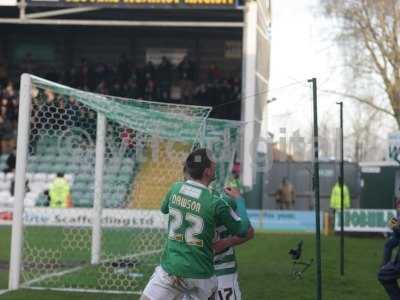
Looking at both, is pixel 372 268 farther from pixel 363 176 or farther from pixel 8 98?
pixel 8 98

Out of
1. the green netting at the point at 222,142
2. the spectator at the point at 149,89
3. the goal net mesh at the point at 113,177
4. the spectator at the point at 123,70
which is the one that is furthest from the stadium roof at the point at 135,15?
the green netting at the point at 222,142

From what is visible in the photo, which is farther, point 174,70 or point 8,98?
point 174,70

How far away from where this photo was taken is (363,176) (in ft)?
100

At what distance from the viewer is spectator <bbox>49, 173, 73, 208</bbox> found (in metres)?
23.0

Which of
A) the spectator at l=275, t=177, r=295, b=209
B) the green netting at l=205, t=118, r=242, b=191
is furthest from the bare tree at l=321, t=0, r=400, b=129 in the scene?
the green netting at l=205, t=118, r=242, b=191

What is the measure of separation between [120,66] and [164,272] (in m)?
28.3

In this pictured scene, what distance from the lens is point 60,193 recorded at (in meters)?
23.7

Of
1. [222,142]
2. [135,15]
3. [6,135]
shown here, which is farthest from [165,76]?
[222,142]

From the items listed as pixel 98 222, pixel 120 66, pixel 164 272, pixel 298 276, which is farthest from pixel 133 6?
pixel 164 272

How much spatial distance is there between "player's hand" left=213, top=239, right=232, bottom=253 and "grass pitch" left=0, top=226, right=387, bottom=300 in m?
4.62

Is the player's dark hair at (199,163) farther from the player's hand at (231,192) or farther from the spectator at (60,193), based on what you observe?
the spectator at (60,193)

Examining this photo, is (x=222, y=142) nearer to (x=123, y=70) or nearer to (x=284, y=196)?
(x=284, y=196)

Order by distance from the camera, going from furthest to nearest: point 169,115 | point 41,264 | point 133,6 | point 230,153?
point 133,6 < point 230,153 < point 41,264 < point 169,115

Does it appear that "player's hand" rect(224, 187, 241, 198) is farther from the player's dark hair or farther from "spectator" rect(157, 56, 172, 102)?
"spectator" rect(157, 56, 172, 102)
